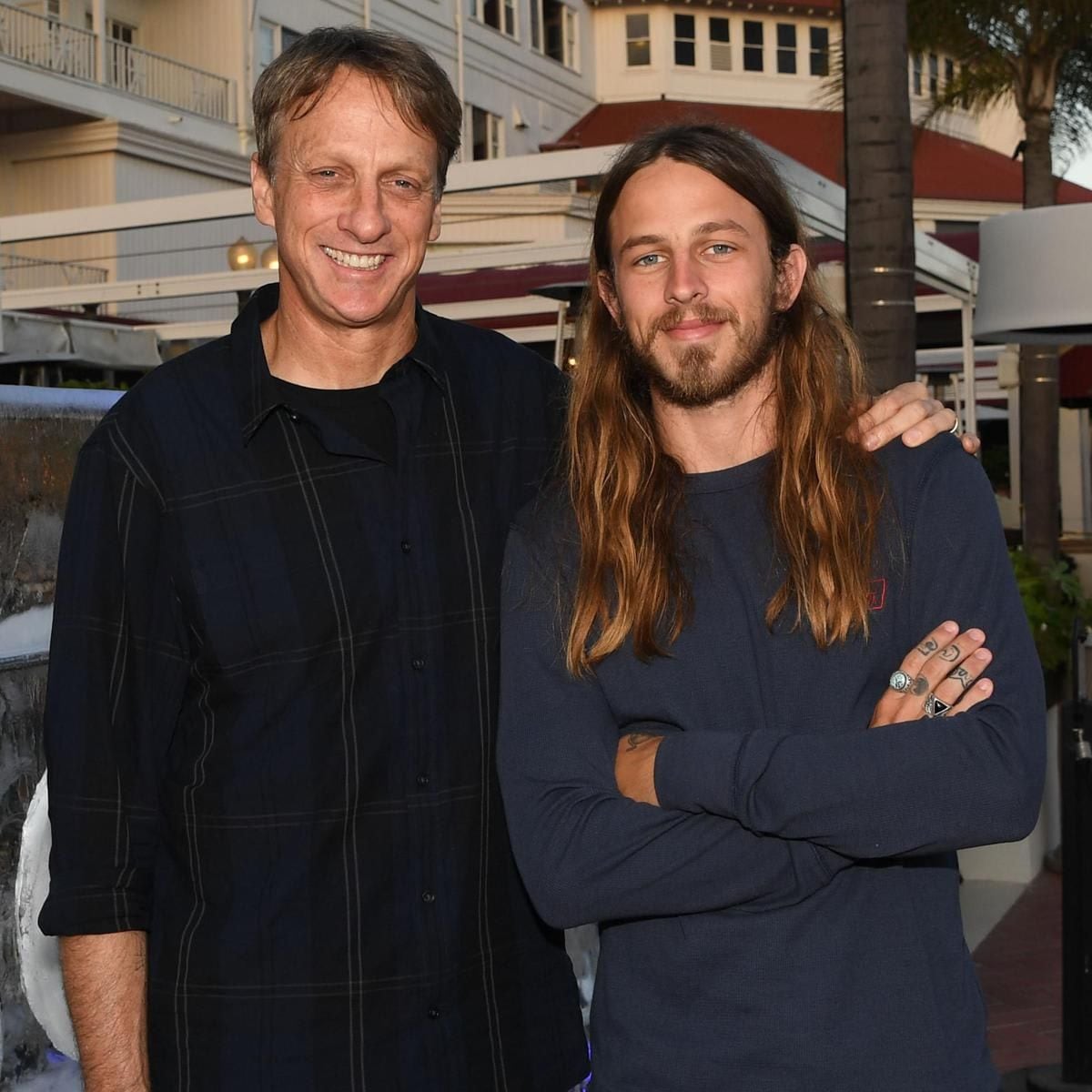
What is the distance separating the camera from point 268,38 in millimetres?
23344

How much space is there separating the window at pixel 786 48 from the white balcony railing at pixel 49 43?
21730 mm

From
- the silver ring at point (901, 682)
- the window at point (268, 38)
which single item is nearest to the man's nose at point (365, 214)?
the silver ring at point (901, 682)

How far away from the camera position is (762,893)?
6.84 ft

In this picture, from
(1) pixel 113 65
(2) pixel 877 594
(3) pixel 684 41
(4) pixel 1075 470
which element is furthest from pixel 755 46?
(2) pixel 877 594

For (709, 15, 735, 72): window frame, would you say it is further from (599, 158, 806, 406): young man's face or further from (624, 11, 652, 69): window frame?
(599, 158, 806, 406): young man's face

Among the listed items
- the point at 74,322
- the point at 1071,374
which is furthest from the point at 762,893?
the point at 1071,374

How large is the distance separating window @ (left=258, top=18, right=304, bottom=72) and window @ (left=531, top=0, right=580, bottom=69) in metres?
9.54

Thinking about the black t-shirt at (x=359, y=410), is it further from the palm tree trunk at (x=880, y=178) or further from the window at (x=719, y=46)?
the window at (x=719, y=46)

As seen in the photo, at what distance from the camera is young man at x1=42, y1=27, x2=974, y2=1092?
7.34 feet

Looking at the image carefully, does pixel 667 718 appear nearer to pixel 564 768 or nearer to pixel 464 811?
pixel 564 768

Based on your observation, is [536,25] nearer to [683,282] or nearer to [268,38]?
[268,38]

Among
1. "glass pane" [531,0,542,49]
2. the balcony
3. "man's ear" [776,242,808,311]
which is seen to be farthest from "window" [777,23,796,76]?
"man's ear" [776,242,808,311]

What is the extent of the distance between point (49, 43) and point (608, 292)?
774 inches

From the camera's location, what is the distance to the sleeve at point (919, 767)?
2059mm
